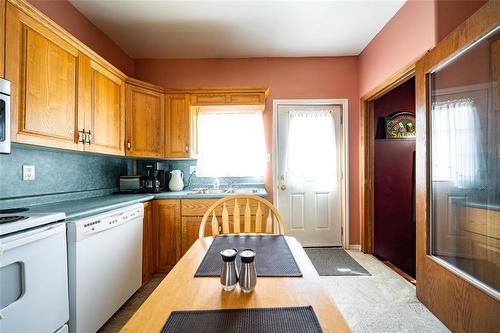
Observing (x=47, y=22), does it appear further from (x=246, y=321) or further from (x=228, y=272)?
(x=246, y=321)

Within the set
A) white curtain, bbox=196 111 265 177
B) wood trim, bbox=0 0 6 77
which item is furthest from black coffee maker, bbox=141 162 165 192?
wood trim, bbox=0 0 6 77

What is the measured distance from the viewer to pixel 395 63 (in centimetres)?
235

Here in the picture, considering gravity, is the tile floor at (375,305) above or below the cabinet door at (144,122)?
below

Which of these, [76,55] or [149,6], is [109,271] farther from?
[149,6]

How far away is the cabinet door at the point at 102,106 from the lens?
1.91 metres

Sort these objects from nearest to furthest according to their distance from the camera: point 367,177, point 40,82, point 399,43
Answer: point 40,82 < point 399,43 < point 367,177

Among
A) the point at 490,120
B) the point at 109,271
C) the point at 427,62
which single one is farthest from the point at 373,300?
the point at 109,271

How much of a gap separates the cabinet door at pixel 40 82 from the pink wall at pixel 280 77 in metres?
1.53

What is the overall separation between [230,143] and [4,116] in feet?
7.47

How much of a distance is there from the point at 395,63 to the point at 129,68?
3231mm

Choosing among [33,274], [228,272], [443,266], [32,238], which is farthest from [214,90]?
[443,266]

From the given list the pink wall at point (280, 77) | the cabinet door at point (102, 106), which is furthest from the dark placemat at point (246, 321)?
the pink wall at point (280, 77)

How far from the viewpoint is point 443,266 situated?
5.45 feet

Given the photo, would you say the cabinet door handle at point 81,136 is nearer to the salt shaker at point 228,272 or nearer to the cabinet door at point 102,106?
the cabinet door at point 102,106
